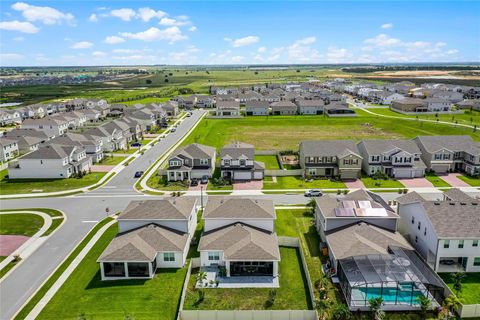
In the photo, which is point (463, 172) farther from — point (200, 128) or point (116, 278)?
point (200, 128)

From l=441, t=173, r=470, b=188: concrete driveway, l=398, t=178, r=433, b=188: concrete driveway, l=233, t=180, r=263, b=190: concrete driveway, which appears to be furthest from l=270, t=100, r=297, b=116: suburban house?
l=233, t=180, r=263, b=190: concrete driveway

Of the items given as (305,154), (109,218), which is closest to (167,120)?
(305,154)

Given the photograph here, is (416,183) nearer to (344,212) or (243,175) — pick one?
(344,212)

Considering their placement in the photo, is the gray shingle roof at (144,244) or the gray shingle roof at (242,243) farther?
the gray shingle roof at (144,244)

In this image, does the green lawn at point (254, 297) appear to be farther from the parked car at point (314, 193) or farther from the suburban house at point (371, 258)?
the parked car at point (314, 193)

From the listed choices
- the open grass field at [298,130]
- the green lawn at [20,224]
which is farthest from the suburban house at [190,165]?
the open grass field at [298,130]

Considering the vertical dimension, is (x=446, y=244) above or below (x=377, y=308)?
above

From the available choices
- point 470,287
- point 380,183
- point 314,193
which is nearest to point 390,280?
point 470,287
